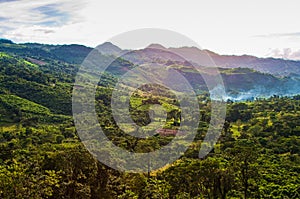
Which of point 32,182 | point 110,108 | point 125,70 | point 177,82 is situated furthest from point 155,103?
point 125,70

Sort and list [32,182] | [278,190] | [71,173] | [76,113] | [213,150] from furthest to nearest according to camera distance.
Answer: [76,113] < [213,150] < [278,190] < [71,173] < [32,182]

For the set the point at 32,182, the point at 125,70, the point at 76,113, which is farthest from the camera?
the point at 125,70

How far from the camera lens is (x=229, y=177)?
22062mm

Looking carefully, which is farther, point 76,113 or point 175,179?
point 76,113

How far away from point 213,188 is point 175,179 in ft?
7.94

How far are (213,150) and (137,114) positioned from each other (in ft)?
73.7

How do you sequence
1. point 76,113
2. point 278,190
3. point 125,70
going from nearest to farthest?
point 278,190 → point 76,113 → point 125,70

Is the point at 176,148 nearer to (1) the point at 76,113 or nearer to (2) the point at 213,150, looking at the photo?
(2) the point at 213,150

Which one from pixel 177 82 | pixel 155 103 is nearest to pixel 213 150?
pixel 155 103

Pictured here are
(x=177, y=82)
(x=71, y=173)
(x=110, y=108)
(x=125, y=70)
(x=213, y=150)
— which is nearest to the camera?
(x=71, y=173)

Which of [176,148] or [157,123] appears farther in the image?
[157,123]

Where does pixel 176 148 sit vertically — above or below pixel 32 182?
below

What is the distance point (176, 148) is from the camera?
46.1 m

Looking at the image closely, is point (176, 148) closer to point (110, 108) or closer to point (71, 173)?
point (71, 173)
